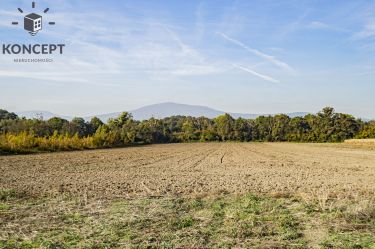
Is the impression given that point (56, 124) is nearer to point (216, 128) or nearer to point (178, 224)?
point (216, 128)

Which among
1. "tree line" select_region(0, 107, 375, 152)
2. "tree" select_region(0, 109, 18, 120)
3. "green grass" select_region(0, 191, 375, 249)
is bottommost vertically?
"green grass" select_region(0, 191, 375, 249)

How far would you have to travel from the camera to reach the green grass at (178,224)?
6.17 m

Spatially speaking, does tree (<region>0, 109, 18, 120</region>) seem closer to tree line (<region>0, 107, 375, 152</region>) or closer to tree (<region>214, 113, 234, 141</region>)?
tree line (<region>0, 107, 375, 152</region>)

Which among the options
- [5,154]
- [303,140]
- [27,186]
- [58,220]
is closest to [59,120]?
[5,154]

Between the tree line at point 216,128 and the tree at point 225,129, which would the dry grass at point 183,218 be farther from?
the tree at point 225,129

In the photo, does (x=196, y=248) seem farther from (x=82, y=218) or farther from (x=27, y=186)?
(x=27, y=186)

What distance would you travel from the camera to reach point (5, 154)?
31828 mm

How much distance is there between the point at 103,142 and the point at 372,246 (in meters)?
52.5

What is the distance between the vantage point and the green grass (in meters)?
6.17

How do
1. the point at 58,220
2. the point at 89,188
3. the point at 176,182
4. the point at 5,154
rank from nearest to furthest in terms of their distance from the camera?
the point at 58,220 < the point at 89,188 < the point at 176,182 < the point at 5,154

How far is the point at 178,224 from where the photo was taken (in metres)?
7.30

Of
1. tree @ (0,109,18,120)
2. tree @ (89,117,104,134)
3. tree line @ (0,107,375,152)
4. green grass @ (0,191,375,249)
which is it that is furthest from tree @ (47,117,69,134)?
green grass @ (0,191,375,249)

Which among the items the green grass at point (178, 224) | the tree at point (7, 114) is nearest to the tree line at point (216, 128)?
the tree at point (7, 114)

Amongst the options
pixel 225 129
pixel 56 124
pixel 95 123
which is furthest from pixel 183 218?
pixel 225 129
